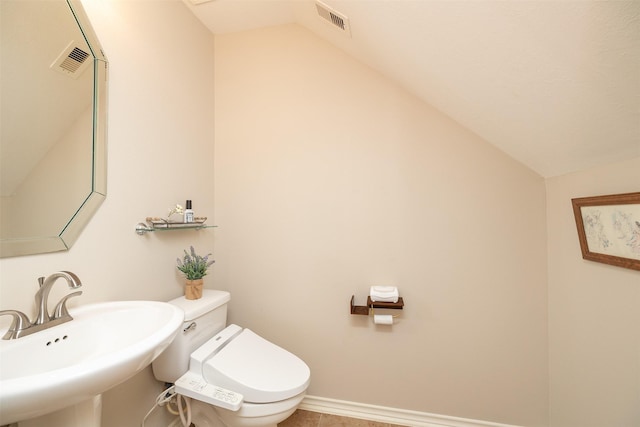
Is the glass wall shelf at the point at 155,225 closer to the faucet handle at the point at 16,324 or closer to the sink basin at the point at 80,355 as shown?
the sink basin at the point at 80,355

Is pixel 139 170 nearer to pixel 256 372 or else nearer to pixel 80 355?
pixel 80 355

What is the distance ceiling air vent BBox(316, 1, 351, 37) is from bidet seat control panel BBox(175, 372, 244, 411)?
1.86 meters

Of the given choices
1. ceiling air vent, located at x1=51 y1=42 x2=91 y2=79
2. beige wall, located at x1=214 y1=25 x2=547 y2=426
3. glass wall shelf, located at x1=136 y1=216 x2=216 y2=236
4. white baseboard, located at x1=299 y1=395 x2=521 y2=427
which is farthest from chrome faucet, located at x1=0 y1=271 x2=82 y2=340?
white baseboard, located at x1=299 y1=395 x2=521 y2=427

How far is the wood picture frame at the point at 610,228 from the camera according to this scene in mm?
911

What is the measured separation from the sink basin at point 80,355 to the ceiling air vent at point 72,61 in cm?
90

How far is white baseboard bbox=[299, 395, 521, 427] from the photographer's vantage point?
1551 millimetres

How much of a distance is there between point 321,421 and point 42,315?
4.96 ft

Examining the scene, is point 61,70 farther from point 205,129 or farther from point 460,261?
point 460,261

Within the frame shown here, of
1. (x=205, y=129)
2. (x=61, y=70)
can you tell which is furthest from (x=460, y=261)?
(x=61, y=70)

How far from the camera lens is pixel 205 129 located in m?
1.79

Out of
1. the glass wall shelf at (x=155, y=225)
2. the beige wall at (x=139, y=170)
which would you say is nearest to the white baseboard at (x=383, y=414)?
the beige wall at (x=139, y=170)

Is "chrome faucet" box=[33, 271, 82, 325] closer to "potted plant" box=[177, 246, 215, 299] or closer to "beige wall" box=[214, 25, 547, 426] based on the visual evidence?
"potted plant" box=[177, 246, 215, 299]

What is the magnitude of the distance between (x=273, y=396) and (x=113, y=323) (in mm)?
703

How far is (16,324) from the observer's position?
80 centimetres
